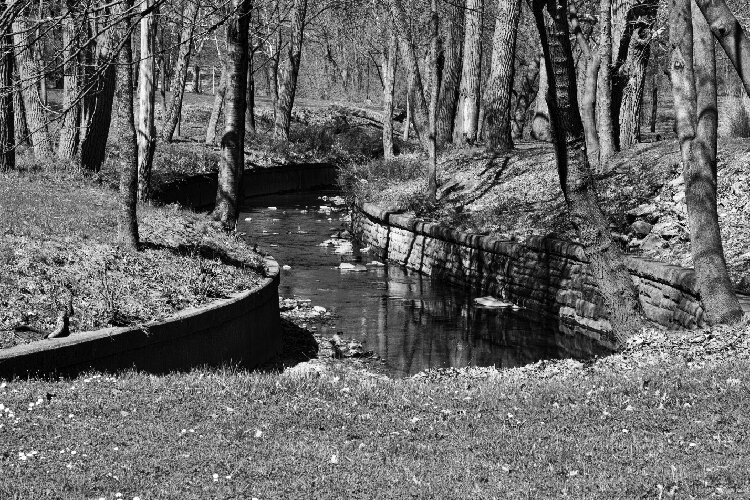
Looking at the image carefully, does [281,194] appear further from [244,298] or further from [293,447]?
[293,447]

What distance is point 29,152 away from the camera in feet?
62.9

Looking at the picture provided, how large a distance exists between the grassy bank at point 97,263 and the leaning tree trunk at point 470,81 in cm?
1420

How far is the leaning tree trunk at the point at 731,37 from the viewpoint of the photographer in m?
7.79

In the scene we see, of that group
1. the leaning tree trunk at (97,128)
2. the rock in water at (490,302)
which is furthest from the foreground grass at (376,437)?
the leaning tree trunk at (97,128)

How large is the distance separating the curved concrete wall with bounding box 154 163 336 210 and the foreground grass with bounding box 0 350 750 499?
14099mm

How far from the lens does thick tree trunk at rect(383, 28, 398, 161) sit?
111ft

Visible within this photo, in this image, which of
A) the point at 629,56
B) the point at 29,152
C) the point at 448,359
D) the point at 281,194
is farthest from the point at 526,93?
the point at 448,359

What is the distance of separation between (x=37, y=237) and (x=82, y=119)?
304 inches

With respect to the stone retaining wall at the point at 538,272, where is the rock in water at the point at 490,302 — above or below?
below

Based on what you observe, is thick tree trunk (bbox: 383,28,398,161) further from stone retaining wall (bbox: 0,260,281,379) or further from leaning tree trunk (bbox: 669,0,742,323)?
leaning tree trunk (bbox: 669,0,742,323)

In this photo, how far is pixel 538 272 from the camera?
16.3m

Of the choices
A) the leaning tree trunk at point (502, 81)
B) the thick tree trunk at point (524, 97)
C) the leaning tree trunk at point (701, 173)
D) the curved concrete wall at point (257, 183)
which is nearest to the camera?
the leaning tree trunk at point (701, 173)

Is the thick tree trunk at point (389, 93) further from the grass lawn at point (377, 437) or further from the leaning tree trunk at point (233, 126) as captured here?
the grass lawn at point (377, 437)

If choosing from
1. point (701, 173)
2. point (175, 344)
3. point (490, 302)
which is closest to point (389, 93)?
point (490, 302)
